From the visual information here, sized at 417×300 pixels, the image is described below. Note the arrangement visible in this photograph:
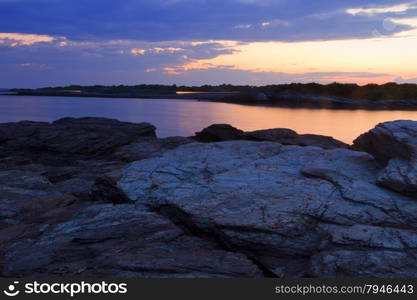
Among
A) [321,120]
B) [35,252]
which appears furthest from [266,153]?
[321,120]

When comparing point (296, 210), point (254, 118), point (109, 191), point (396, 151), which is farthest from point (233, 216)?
point (254, 118)

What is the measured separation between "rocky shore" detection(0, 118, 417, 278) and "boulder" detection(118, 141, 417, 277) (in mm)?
21

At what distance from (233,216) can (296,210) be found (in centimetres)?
119

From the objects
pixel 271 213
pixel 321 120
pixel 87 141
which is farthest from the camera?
pixel 321 120

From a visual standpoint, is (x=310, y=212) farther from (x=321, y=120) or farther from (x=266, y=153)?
(x=321, y=120)

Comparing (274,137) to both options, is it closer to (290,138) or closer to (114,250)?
(290,138)

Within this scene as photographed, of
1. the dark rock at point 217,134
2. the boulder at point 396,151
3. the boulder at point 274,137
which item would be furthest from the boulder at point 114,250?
the dark rock at point 217,134

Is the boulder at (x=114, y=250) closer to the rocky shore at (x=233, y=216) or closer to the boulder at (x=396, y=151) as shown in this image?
the rocky shore at (x=233, y=216)

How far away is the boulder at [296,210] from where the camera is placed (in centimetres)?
695

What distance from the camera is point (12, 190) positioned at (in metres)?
10.9

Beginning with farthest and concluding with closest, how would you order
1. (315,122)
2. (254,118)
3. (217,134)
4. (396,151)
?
(254,118) → (315,122) → (217,134) → (396,151)

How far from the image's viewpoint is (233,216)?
25.5 ft

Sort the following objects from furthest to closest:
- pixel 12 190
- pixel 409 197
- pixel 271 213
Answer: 1. pixel 12 190
2. pixel 409 197
3. pixel 271 213

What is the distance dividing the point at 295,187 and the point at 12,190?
735 cm
